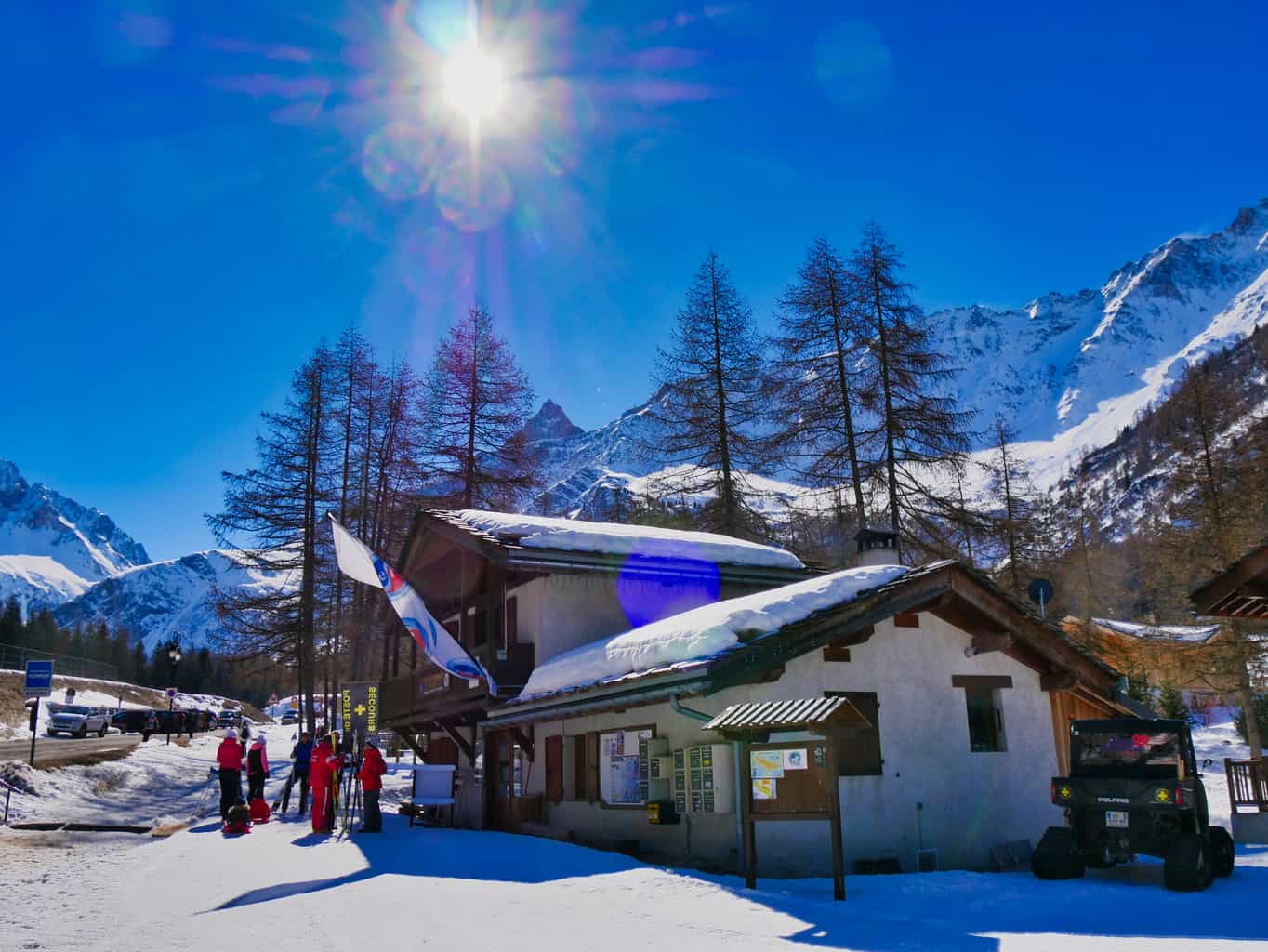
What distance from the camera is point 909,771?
14078mm

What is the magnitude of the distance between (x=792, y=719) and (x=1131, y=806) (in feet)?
14.7

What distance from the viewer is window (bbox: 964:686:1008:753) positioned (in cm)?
1527

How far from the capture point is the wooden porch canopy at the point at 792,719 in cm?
980

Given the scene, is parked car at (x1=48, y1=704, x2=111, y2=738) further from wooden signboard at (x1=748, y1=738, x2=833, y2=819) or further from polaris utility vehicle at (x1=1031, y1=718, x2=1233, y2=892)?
polaris utility vehicle at (x1=1031, y1=718, x2=1233, y2=892)

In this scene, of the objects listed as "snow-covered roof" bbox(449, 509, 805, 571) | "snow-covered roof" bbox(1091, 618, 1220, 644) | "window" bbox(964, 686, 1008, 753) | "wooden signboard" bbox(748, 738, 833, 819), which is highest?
"snow-covered roof" bbox(449, 509, 805, 571)

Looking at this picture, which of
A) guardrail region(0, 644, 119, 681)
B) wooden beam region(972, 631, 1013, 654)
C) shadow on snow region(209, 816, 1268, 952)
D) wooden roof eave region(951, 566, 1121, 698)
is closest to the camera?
shadow on snow region(209, 816, 1268, 952)

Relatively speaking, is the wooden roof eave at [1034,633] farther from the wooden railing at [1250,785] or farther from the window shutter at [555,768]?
the window shutter at [555,768]

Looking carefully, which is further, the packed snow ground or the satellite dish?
the satellite dish

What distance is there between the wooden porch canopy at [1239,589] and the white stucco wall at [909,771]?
11.4ft

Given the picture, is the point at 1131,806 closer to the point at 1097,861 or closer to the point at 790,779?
the point at 1097,861

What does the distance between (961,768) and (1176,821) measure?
3656 mm

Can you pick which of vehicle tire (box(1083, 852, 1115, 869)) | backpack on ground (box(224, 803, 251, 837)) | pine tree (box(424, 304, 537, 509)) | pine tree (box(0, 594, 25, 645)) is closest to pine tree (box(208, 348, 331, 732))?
pine tree (box(424, 304, 537, 509))

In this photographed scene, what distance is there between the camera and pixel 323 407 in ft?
126

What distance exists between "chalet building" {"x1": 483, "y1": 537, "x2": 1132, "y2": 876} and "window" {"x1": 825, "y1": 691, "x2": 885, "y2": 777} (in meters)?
0.02
